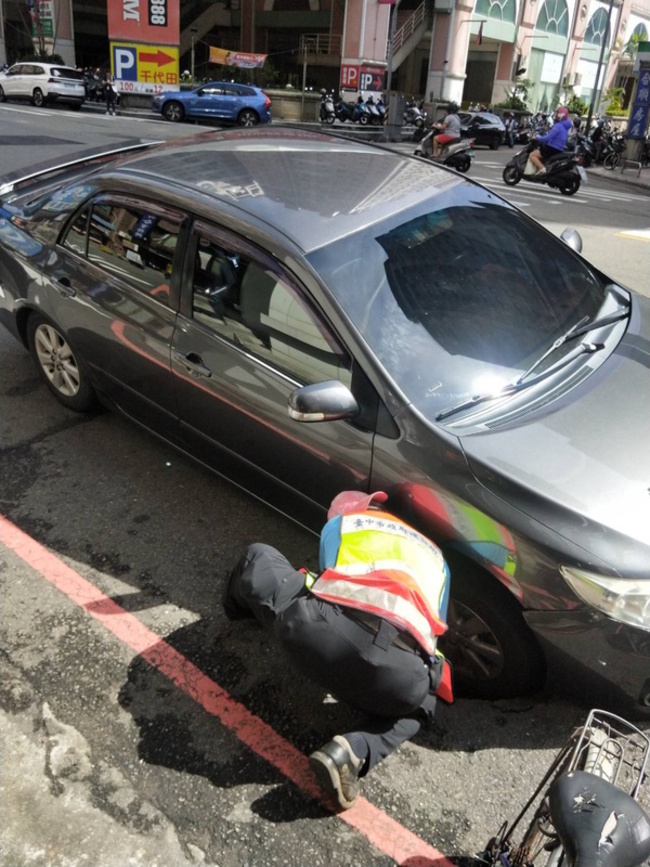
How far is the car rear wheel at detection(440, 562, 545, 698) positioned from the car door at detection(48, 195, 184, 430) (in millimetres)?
1636

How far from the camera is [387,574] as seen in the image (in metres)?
2.10

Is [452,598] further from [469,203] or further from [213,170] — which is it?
[213,170]

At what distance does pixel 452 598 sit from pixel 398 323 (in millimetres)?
1043

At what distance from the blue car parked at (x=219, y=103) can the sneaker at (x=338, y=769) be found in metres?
24.0

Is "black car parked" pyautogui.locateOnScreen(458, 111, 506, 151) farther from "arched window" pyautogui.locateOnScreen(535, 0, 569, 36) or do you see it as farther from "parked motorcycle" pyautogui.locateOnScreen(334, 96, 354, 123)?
"arched window" pyautogui.locateOnScreen(535, 0, 569, 36)

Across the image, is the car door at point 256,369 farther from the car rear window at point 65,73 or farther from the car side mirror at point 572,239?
the car rear window at point 65,73

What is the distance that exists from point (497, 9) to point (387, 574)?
42.7 meters

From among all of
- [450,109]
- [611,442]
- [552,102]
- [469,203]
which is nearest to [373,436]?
[611,442]

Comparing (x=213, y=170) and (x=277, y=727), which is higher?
(x=213, y=170)

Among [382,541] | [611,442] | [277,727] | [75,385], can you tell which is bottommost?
[277,727]

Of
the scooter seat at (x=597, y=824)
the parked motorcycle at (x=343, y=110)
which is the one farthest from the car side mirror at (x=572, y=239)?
the parked motorcycle at (x=343, y=110)

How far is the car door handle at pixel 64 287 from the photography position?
12.3 ft

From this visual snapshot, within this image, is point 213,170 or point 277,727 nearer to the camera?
point 277,727

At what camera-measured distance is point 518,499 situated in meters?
2.27
